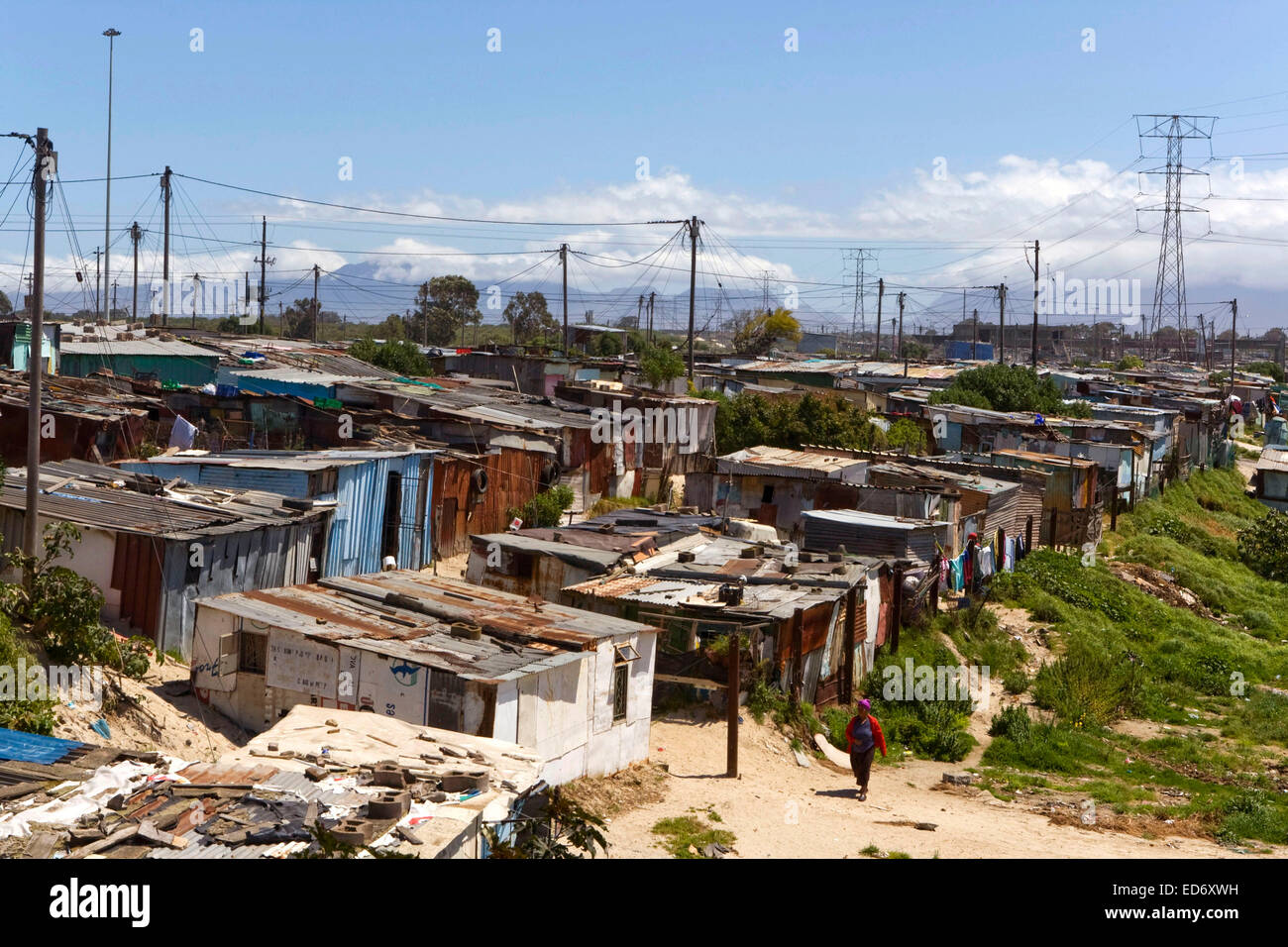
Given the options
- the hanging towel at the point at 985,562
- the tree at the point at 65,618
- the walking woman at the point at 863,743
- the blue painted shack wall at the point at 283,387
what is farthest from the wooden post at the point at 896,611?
the blue painted shack wall at the point at 283,387

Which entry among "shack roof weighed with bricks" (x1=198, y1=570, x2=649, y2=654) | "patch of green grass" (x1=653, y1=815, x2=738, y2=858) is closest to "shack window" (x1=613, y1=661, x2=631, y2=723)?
"shack roof weighed with bricks" (x1=198, y1=570, x2=649, y2=654)

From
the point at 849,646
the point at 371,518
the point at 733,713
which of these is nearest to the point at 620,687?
the point at 733,713

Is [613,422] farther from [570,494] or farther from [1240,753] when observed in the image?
[1240,753]

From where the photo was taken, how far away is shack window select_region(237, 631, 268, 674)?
42.6 ft

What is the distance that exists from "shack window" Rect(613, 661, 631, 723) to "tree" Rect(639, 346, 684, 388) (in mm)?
25572

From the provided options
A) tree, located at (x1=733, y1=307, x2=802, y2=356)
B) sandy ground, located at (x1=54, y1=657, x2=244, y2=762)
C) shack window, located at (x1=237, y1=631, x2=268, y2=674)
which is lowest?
sandy ground, located at (x1=54, y1=657, x2=244, y2=762)

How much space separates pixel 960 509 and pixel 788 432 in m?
9.15

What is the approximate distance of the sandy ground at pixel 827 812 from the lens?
1206 cm

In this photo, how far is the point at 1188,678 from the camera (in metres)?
22.3

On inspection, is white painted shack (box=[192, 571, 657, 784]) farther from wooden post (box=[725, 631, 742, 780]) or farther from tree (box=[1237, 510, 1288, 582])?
tree (box=[1237, 510, 1288, 582])

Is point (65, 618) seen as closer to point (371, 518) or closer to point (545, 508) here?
point (371, 518)

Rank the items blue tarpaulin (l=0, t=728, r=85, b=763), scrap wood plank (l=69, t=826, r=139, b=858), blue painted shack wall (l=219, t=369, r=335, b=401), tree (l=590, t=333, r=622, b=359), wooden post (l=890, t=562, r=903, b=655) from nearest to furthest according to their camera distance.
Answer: scrap wood plank (l=69, t=826, r=139, b=858) < blue tarpaulin (l=0, t=728, r=85, b=763) < wooden post (l=890, t=562, r=903, b=655) < blue painted shack wall (l=219, t=369, r=335, b=401) < tree (l=590, t=333, r=622, b=359)

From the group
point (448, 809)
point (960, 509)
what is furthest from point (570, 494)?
point (448, 809)
